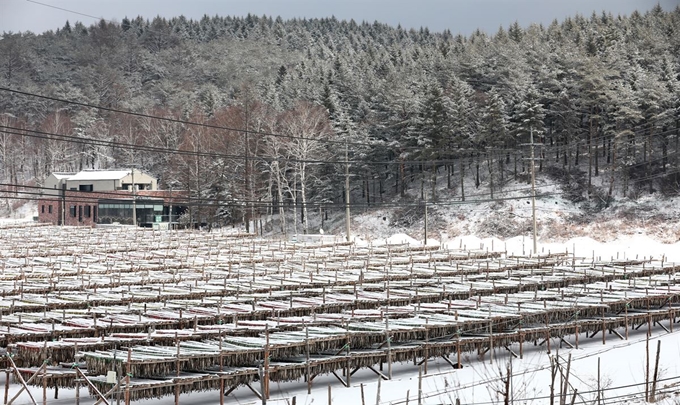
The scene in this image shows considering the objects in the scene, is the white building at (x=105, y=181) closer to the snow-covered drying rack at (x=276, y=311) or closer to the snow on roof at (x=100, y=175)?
the snow on roof at (x=100, y=175)

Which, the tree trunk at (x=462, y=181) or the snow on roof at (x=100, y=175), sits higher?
the snow on roof at (x=100, y=175)

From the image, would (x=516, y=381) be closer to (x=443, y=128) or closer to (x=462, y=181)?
(x=462, y=181)

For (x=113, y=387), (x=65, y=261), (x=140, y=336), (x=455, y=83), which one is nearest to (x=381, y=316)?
(x=140, y=336)

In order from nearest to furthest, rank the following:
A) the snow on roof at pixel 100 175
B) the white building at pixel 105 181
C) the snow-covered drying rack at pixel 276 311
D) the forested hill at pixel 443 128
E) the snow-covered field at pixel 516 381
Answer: the snow-covered field at pixel 516 381
the snow-covered drying rack at pixel 276 311
the forested hill at pixel 443 128
the white building at pixel 105 181
the snow on roof at pixel 100 175

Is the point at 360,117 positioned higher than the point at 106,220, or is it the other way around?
the point at 360,117

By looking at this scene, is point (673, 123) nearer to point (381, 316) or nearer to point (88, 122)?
point (381, 316)

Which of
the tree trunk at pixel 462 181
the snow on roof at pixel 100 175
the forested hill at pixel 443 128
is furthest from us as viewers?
the snow on roof at pixel 100 175

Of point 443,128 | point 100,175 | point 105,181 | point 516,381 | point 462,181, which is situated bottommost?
point 516,381

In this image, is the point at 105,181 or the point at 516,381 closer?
the point at 516,381

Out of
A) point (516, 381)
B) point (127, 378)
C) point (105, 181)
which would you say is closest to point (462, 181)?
point (105, 181)

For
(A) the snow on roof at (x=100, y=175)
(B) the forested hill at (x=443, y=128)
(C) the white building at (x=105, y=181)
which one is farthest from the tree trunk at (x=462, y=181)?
(A) the snow on roof at (x=100, y=175)

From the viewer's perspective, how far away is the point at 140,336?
75.8 feet

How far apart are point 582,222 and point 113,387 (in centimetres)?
5037

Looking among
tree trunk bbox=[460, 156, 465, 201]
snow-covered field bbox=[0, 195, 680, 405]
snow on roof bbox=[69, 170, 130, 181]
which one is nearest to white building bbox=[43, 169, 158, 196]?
snow on roof bbox=[69, 170, 130, 181]
